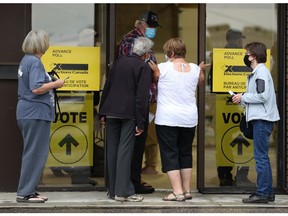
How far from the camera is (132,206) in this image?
269 inches

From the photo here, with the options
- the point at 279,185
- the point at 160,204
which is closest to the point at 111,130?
the point at 160,204

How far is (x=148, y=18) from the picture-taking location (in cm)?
768

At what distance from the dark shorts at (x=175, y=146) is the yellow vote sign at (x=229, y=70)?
857 mm

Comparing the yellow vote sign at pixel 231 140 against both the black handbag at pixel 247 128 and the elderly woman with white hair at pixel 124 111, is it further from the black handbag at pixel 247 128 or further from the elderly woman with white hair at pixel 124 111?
the elderly woman with white hair at pixel 124 111

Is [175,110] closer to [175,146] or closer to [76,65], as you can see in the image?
[175,146]

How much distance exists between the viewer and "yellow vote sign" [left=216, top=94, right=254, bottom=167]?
25.9 feet

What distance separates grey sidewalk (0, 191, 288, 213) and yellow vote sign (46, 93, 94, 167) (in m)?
0.56

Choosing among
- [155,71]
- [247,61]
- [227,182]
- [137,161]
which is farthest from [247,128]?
[137,161]

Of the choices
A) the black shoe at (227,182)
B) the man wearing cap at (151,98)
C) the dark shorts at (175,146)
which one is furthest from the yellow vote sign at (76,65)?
the black shoe at (227,182)

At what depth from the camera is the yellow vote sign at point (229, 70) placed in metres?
7.79

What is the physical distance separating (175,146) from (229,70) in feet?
3.98

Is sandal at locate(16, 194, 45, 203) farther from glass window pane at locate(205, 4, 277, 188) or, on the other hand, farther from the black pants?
glass window pane at locate(205, 4, 277, 188)

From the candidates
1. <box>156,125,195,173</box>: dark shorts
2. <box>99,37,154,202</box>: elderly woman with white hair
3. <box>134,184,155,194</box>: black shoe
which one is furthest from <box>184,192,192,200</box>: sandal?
<box>134,184,155,194</box>: black shoe

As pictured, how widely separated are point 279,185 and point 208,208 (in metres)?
1.28
